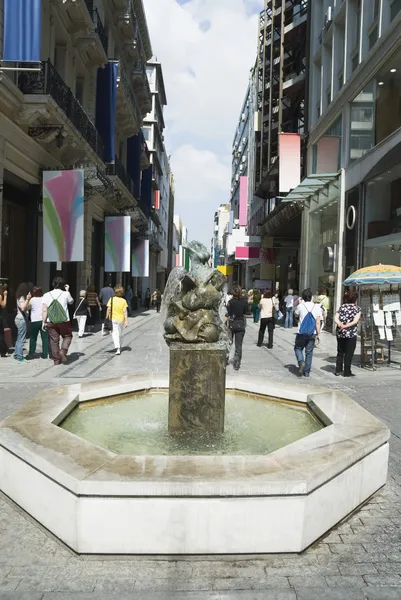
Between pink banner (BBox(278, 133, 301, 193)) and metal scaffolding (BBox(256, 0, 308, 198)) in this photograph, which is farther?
metal scaffolding (BBox(256, 0, 308, 198))

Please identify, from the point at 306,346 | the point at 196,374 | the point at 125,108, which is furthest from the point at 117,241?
the point at 196,374

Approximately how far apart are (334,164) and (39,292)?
14.6m

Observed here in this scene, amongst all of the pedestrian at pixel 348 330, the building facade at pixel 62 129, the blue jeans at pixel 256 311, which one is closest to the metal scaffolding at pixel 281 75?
the blue jeans at pixel 256 311

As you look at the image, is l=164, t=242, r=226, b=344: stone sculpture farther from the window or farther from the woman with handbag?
the window

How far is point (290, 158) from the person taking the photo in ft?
79.3

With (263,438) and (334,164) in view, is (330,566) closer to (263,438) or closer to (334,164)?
(263,438)

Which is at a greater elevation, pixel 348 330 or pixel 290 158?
pixel 290 158

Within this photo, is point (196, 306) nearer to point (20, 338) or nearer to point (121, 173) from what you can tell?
point (20, 338)

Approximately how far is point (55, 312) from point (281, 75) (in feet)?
92.7

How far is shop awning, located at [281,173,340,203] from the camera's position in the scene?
20166mm

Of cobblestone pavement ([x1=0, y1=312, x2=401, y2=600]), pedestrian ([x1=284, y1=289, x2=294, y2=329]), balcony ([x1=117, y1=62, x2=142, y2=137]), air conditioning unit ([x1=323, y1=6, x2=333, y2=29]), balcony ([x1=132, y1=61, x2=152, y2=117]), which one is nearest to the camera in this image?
cobblestone pavement ([x1=0, y1=312, x2=401, y2=600])

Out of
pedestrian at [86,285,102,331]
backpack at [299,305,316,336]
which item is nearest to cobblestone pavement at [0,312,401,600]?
backpack at [299,305,316,336]

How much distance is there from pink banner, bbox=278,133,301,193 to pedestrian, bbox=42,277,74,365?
1596 centimetres

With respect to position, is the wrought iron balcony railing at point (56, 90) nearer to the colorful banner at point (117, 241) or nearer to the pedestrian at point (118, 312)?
the colorful banner at point (117, 241)
